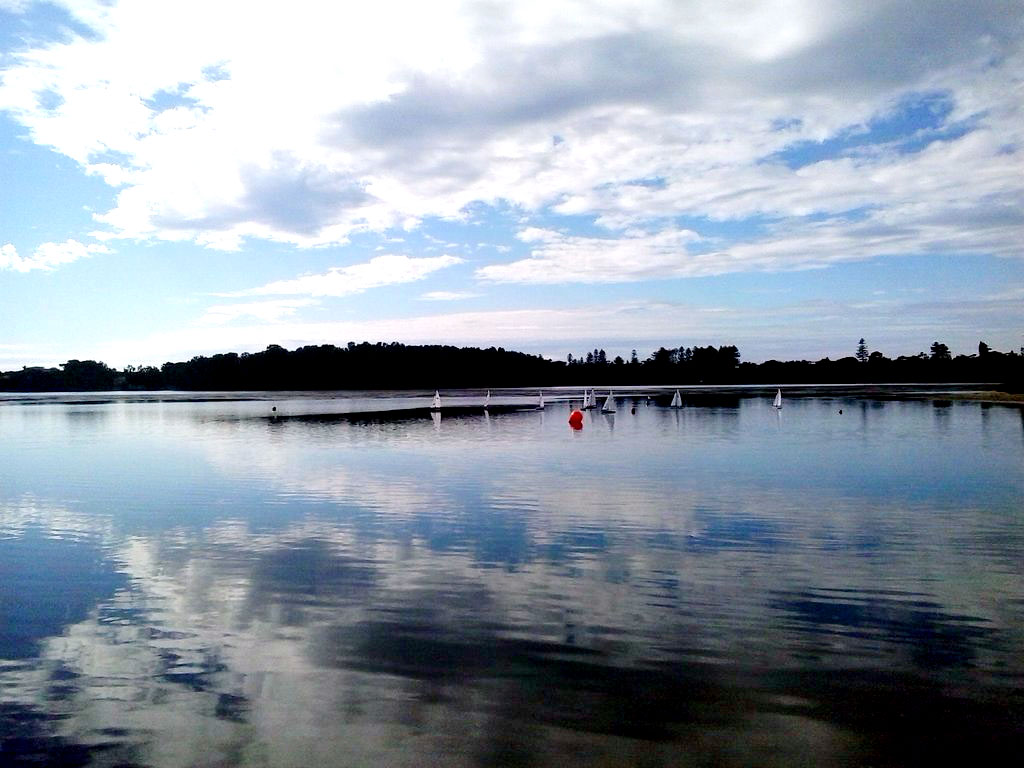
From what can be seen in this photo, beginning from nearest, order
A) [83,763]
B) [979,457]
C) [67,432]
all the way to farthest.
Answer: [83,763] < [979,457] < [67,432]

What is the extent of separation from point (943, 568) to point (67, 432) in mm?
54063

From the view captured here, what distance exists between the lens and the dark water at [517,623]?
23.5 ft

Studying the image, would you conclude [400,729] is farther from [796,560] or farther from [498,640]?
[796,560]

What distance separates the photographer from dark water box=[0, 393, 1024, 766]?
7.15 m

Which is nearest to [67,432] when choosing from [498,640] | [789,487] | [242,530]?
[242,530]

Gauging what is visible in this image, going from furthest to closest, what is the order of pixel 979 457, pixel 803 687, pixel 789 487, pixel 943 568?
pixel 979 457 < pixel 789 487 < pixel 943 568 < pixel 803 687

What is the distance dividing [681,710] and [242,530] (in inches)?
478

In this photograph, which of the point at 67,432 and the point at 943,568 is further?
the point at 67,432

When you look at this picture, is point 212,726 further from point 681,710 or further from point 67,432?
point 67,432

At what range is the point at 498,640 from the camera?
959 centimetres

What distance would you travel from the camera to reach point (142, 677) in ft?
28.3

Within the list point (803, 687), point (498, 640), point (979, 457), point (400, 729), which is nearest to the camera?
point (400, 729)

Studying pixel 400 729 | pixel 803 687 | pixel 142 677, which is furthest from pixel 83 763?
pixel 803 687

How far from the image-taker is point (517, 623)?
33.7 feet
